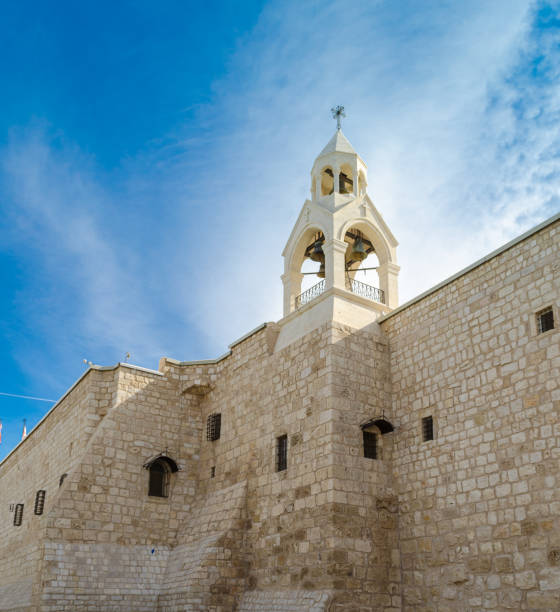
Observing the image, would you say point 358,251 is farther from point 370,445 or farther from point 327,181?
point 370,445

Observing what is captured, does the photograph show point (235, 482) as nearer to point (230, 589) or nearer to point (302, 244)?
point (230, 589)

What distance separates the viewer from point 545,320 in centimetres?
1132

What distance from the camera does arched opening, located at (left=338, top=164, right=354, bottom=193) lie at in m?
17.4

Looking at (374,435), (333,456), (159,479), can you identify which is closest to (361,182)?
(374,435)

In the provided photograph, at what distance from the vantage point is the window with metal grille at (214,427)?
17250 mm

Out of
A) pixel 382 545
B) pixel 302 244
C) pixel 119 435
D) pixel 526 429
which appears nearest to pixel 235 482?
pixel 119 435

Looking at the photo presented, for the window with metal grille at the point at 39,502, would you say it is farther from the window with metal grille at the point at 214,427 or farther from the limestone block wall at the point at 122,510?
the window with metal grille at the point at 214,427

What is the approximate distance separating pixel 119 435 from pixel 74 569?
10.6ft

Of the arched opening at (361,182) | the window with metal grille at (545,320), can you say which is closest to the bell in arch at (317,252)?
the arched opening at (361,182)

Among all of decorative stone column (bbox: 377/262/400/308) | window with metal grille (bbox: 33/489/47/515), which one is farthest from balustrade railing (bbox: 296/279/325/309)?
window with metal grille (bbox: 33/489/47/515)

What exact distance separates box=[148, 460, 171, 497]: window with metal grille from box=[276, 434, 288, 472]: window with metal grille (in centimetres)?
368

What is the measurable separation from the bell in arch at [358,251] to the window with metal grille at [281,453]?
199 inches

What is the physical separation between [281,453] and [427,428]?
3341 millimetres

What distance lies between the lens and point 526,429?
10.9 m
